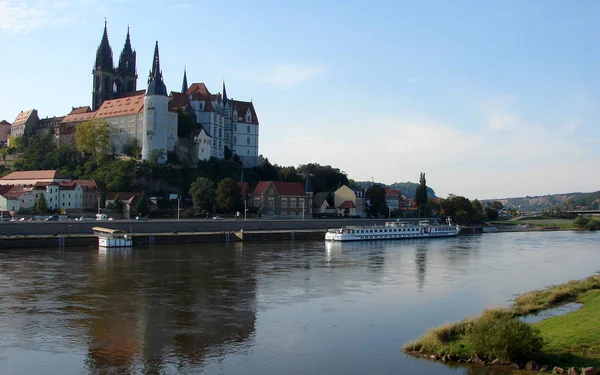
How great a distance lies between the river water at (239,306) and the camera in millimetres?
18453

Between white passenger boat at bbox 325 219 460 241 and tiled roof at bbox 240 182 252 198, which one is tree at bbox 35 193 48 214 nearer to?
tiled roof at bbox 240 182 252 198

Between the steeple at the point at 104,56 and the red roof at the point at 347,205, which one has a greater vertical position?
the steeple at the point at 104,56

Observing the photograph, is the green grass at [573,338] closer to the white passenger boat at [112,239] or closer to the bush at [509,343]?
the bush at [509,343]

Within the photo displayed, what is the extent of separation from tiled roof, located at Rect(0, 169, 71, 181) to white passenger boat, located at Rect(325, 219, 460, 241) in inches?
1413

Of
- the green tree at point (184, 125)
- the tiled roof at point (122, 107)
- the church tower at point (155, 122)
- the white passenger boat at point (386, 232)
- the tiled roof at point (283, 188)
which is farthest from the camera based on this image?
the green tree at point (184, 125)

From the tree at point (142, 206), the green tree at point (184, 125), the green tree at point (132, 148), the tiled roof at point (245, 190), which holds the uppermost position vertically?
the green tree at point (184, 125)

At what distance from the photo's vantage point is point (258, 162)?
108 metres

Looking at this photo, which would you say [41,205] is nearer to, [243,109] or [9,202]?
[9,202]

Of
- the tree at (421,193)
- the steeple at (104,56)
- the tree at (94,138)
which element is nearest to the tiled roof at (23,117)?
the steeple at (104,56)

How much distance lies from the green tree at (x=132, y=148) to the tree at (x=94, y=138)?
8.91 feet

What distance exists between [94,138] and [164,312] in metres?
65.5

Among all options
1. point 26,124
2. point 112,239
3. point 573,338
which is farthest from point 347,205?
point 573,338

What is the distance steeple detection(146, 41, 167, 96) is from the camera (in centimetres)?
8544

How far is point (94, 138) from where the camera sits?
280ft
